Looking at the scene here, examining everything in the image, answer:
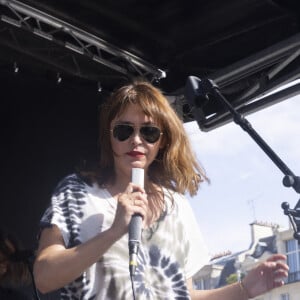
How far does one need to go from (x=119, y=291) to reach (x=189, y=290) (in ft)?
1.05

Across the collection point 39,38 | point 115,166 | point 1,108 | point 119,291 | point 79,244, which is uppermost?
point 39,38

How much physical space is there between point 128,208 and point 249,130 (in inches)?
21.3

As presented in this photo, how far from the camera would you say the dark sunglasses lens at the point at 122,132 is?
6.47ft

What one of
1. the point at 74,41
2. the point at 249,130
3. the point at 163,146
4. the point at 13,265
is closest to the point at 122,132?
the point at 163,146

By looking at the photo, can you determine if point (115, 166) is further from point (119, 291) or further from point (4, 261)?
point (4, 261)

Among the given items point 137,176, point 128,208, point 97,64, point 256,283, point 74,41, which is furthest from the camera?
point 97,64

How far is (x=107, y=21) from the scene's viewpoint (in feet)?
14.9

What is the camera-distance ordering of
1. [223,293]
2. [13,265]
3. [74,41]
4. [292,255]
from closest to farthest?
[223,293]
[13,265]
[74,41]
[292,255]

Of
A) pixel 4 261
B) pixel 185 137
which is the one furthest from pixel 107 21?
pixel 185 137

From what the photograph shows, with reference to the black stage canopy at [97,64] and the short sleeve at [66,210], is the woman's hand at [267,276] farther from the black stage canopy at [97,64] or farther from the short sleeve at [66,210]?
the black stage canopy at [97,64]

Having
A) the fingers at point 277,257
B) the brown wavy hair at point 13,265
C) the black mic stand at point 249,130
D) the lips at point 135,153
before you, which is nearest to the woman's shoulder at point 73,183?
the lips at point 135,153

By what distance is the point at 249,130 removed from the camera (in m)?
2.08

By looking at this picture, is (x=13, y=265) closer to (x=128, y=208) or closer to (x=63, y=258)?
(x=63, y=258)

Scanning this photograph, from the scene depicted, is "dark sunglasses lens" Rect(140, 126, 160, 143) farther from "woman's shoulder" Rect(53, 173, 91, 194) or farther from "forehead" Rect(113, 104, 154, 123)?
"woman's shoulder" Rect(53, 173, 91, 194)
